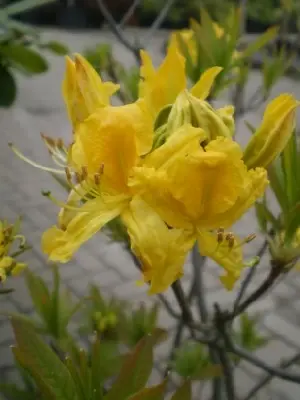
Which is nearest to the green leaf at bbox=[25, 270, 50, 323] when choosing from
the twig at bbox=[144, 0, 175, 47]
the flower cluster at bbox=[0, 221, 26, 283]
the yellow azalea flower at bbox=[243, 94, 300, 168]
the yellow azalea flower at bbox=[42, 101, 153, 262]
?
the flower cluster at bbox=[0, 221, 26, 283]

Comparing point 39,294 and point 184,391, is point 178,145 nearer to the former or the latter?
point 184,391

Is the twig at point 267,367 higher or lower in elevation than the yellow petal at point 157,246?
lower

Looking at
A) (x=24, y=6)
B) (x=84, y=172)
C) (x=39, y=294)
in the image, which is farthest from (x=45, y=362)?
(x=24, y=6)

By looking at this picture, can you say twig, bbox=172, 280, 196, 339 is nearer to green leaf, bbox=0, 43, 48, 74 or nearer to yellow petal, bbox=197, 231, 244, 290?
yellow petal, bbox=197, 231, 244, 290

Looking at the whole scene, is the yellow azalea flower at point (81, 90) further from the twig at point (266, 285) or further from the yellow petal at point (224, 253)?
the twig at point (266, 285)

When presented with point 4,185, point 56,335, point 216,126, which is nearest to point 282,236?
point 216,126

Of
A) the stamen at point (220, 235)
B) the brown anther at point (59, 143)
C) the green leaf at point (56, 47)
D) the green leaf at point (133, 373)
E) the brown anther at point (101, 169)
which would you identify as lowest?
the green leaf at point (133, 373)

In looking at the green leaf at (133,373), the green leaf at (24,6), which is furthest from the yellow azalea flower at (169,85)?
the green leaf at (24,6)

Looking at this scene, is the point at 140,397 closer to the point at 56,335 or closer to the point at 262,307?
the point at 56,335
